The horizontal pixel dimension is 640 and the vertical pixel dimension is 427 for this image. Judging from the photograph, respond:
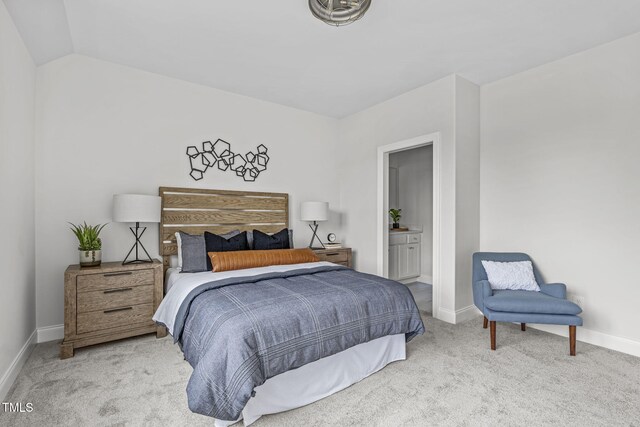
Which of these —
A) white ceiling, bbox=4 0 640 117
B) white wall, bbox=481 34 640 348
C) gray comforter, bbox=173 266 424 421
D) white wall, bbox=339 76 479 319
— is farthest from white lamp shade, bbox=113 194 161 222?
white wall, bbox=481 34 640 348

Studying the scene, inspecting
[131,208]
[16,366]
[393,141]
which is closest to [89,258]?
[131,208]

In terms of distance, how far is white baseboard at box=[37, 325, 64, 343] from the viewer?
2883 mm

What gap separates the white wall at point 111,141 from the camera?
294 centimetres

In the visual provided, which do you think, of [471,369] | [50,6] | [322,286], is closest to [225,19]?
[50,6]

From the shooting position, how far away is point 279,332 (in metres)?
1.85

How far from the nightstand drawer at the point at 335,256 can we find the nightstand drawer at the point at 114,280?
2058 mm

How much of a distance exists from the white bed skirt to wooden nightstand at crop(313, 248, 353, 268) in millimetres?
1851

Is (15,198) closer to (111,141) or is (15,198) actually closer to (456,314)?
(111,141)

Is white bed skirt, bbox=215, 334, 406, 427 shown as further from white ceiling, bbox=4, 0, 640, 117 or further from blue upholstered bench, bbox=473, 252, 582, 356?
white ceiling, bbox=4, 0, 640, 117

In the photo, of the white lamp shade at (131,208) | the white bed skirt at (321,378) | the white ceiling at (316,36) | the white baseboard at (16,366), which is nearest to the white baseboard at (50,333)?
the white baseboard at (16,366)

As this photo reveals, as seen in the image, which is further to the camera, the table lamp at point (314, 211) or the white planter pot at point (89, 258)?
the table lamp at point (314, 211)

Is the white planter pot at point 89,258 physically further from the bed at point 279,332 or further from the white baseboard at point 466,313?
the white baseboard at point 466,313

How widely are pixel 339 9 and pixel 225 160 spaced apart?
233cm

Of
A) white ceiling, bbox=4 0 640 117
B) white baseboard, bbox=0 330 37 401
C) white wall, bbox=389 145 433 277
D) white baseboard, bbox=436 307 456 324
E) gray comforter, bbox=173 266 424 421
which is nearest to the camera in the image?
gray comforter, bbox=173 266 424 421
